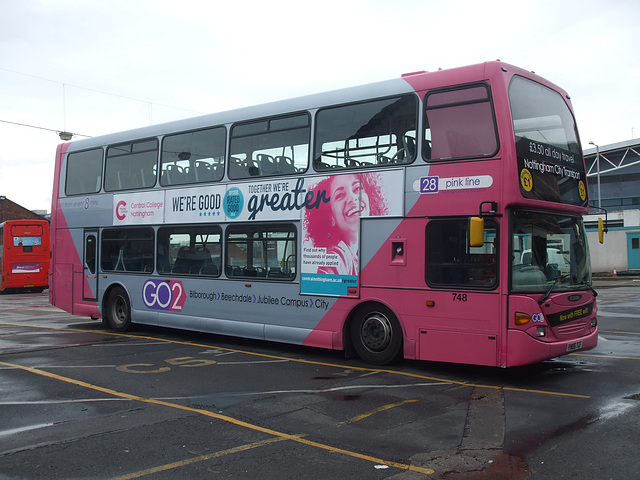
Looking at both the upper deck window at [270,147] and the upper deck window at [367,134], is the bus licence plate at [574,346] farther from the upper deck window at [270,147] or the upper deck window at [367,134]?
the upper deck window at [270,147]

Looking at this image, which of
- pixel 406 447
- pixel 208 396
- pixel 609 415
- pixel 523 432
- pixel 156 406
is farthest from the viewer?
pixel 208 396

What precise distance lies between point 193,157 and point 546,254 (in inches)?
292

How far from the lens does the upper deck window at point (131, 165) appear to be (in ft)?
45.3

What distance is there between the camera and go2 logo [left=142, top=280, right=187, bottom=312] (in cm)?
1327

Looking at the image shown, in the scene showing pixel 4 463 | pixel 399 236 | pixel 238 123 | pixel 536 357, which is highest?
pixel 238 123

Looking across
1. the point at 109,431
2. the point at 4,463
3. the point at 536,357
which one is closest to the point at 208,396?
the point at 109,431

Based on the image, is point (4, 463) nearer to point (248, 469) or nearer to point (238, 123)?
point (248, 469)

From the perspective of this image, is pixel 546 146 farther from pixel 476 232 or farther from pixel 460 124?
pixel 476 232

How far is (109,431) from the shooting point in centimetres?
645

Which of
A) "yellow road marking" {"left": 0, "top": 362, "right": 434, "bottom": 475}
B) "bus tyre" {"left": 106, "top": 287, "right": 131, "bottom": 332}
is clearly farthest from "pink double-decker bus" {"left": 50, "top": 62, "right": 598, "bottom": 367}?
"yellow road marking" {"left": 0, "top": 362, "right": 434, "bottom": 475}

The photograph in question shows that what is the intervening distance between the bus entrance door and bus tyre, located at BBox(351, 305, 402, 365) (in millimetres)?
7914

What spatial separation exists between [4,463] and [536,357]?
6.34 metres

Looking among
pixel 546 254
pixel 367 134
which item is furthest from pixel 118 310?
pixel 546 254

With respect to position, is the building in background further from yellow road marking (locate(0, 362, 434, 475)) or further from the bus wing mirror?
yellow road marking (locate(0, 362, 434, 475))
